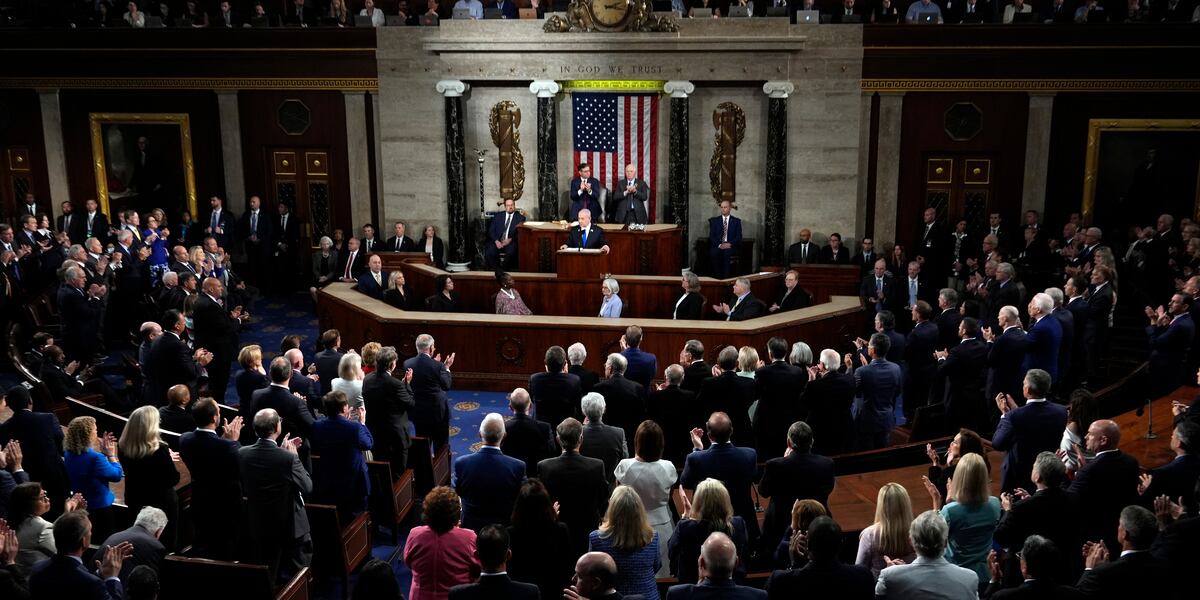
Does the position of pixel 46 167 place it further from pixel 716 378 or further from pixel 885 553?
pixel 885 553

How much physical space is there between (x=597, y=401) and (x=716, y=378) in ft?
4.51

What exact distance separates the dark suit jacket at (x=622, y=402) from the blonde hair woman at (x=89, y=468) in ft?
10.9

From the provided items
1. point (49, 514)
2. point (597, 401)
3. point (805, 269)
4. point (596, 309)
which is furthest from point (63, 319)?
point (805, 269)

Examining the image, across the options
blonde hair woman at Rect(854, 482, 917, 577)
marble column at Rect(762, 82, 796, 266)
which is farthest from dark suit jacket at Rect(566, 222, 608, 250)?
blonde hair woman at Rect(854, 482, 917, 577)

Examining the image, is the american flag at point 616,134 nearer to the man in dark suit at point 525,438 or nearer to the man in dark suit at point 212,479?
the man in dark suit at point 525,438

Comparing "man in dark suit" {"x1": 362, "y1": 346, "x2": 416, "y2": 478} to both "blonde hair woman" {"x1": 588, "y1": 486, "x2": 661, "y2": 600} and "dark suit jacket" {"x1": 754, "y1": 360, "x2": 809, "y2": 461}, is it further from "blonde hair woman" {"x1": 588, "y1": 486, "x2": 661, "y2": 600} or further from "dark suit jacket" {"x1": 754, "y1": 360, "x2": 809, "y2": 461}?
"blonde hair woman" {"x1": 588, "y1": 486, "x2": 661, "y2": 600}

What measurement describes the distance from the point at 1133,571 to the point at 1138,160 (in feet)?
40.5

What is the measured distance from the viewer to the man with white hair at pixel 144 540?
5.25m

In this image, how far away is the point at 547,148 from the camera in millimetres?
15766

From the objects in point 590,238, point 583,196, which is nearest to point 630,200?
point 583,196

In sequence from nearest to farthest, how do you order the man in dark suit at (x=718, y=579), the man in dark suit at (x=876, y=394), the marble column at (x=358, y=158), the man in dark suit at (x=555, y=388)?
the man in dark suit at (x=718, y=579) → the man in dark suit at (x=555, y=388) → the man in dark suit at (x=876, y=394) → the marble column at (x=358, y=158)

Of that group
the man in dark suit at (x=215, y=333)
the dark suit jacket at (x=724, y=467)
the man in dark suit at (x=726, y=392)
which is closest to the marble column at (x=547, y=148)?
the man in dark suit at (x=215, y=333)

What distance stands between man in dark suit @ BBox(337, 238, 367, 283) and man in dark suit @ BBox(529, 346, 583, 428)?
8.06 m

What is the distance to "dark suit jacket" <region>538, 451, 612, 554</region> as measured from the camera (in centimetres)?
570
